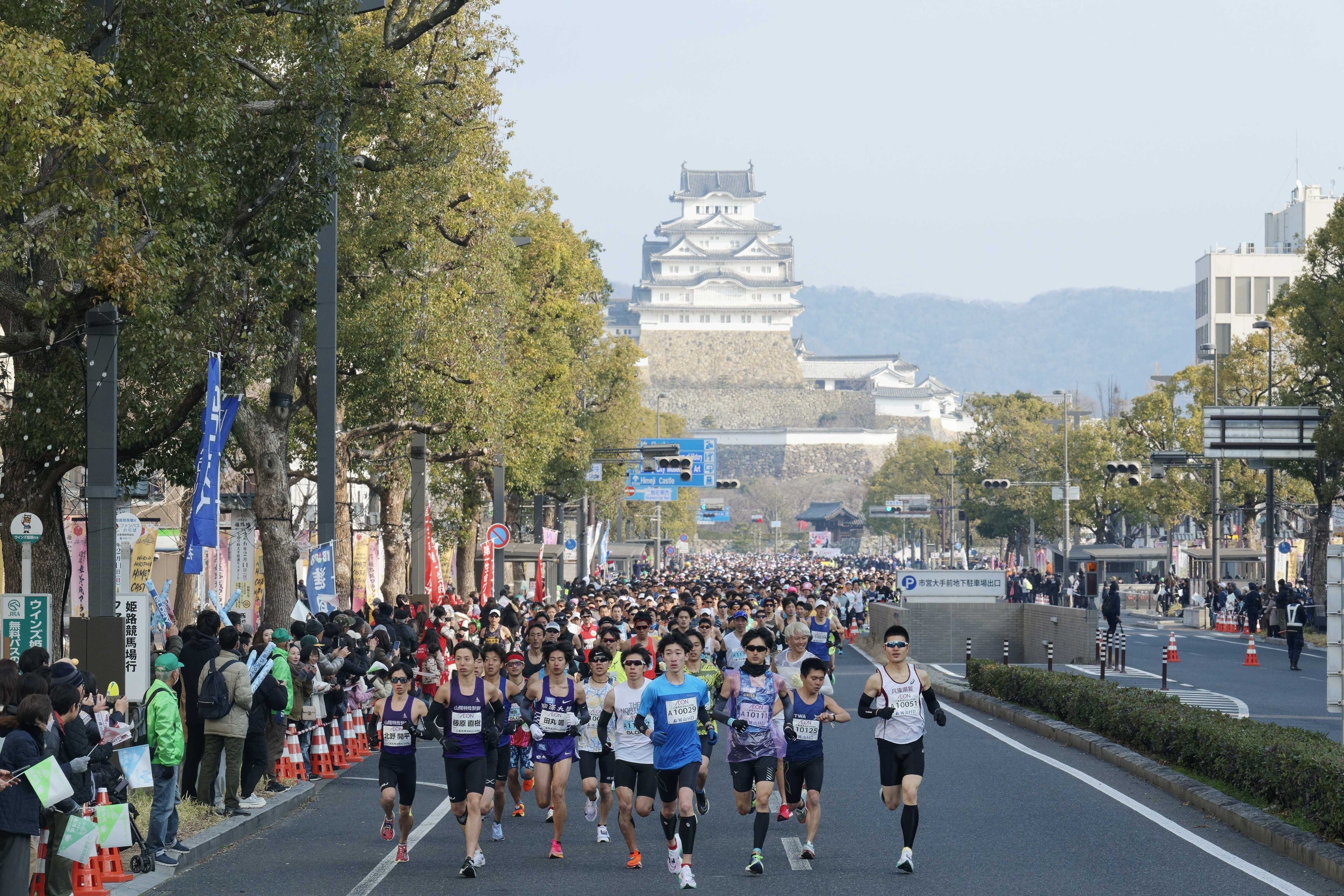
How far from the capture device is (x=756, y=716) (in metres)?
11.0

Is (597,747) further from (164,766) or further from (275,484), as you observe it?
(275,484)

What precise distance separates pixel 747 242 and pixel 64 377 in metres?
172

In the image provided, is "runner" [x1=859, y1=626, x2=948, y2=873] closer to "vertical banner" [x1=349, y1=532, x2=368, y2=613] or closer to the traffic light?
"vertical banner" [x1=349, y1=532, x2=368, y2=613]

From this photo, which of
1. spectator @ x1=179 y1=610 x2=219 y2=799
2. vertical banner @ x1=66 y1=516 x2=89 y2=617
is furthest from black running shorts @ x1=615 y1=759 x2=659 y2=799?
vertical banner @ x1=66 y1=516 x2=89 y2=617

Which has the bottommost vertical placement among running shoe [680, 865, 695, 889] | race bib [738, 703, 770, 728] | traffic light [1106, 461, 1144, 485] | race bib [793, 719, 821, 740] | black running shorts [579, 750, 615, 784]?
running shoe [680, 865, 695, 889]

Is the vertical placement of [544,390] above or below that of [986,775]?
above

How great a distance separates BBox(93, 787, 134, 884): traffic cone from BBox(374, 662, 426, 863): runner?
173 cm

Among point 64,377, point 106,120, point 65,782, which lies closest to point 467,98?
point 64,377

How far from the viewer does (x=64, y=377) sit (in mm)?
15797

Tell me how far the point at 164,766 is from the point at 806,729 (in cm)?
429

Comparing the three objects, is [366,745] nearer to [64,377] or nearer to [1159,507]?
[64,377]

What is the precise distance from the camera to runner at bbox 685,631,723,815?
1188 centimetres

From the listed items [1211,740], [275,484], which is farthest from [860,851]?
[275,484]

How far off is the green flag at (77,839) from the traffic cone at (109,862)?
93 cm
